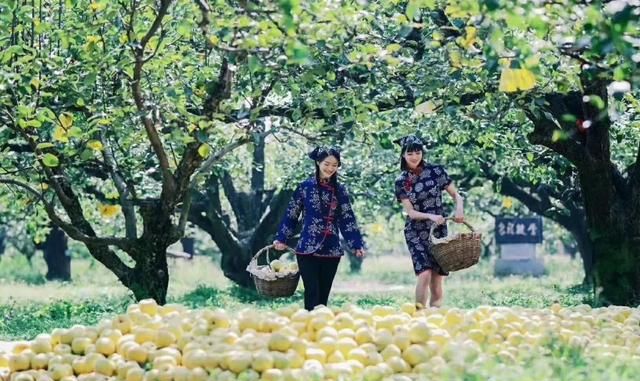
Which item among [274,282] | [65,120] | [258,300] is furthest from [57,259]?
[274,282]

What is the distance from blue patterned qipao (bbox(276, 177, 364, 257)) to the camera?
1035 cm

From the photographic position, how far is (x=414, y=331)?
21.7ft

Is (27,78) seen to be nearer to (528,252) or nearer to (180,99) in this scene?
(180,99)

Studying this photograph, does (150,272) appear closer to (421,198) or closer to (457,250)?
(421,198)

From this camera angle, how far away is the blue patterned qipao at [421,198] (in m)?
10.6

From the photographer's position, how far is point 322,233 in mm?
10367

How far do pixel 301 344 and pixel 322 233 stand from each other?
3970 millimetres

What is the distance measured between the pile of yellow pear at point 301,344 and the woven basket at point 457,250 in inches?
99.8

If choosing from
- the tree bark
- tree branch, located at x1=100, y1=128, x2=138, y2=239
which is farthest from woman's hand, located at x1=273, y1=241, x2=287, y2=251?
the tree bark

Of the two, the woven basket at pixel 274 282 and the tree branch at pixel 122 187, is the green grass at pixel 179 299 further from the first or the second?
the woven basket at pixel 274 282

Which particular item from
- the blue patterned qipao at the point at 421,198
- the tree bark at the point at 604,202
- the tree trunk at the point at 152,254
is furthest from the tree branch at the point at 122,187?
the tree bark at the point at 604,202

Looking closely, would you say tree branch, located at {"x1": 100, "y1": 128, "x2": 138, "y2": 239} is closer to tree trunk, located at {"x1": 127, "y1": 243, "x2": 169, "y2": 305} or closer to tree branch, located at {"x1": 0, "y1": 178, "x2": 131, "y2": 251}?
tree branch, located at {"x1": 0, "y1": 178, "x2": 131, "y2": 251}

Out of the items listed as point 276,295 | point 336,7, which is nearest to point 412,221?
point 276,295

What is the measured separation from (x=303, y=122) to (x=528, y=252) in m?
26.9
